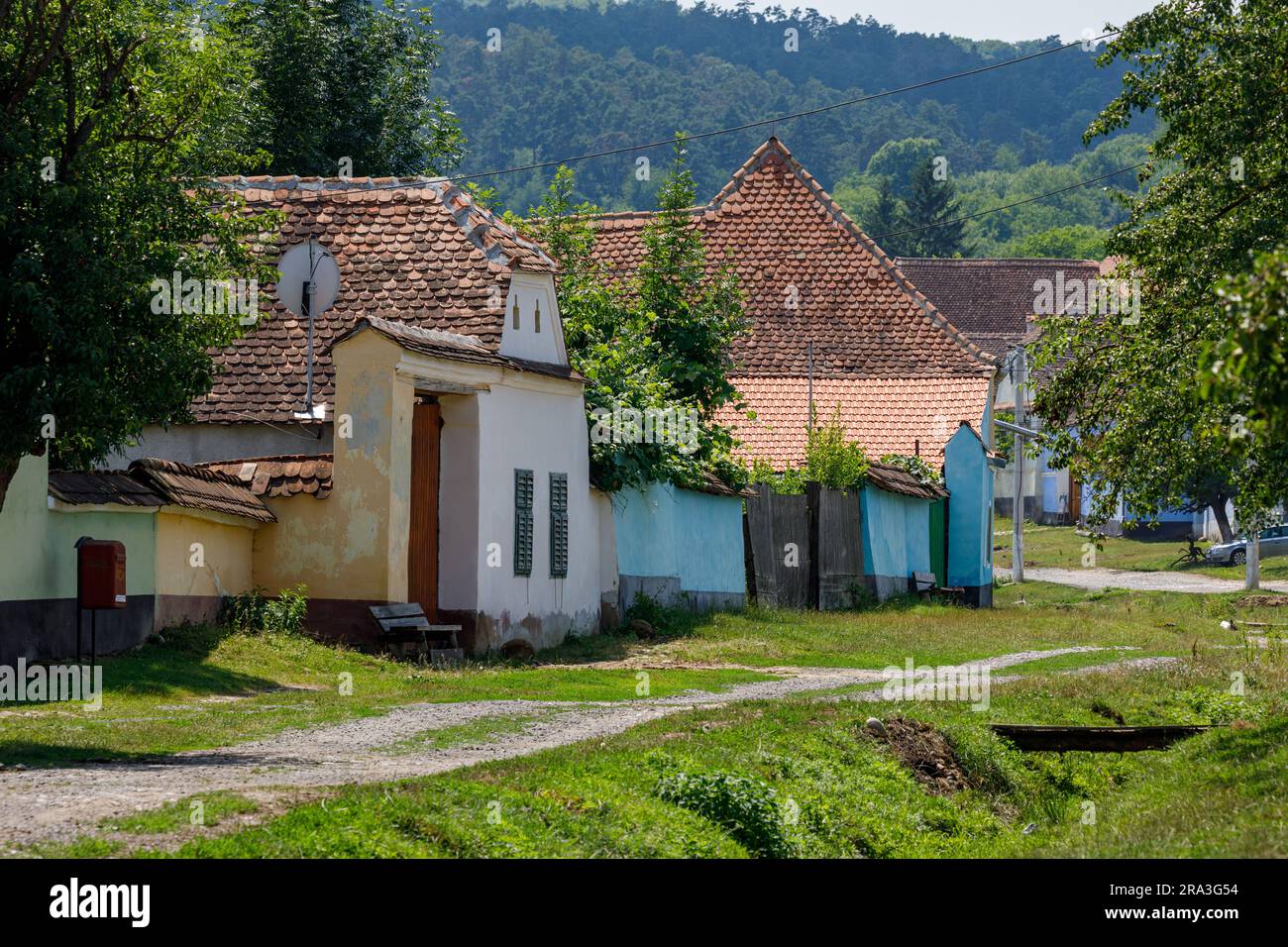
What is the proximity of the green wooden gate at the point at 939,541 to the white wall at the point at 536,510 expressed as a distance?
1327 cm

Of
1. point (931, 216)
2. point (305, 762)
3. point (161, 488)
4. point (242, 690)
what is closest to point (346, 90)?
point (161, 488)

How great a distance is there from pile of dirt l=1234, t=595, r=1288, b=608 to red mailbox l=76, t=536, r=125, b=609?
25.3 m

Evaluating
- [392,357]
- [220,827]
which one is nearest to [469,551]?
[392,357]

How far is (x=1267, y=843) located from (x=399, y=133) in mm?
27714

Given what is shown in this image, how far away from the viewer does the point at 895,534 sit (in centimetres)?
3400

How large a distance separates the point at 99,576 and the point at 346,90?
19.5m

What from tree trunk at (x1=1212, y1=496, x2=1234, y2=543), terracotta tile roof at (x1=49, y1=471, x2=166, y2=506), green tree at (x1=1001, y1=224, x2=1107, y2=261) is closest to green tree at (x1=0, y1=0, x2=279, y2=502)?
→ terracotta tile roof at (x1=49, y1=471, x2=166, y2=506)

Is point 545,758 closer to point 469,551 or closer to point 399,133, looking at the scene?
point 469,551

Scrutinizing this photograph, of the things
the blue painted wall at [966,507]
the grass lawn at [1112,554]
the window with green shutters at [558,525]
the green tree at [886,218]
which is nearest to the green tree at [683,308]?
the window with green shutters at [558,525]

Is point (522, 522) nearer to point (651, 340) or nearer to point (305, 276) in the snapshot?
point (305, 276)

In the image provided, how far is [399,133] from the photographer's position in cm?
3475

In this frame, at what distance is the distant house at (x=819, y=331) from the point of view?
3678 cm

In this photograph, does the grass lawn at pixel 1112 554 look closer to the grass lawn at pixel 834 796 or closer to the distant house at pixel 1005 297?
the distant house at pixel 1005 297

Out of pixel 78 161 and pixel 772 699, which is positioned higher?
pixel 78 161
